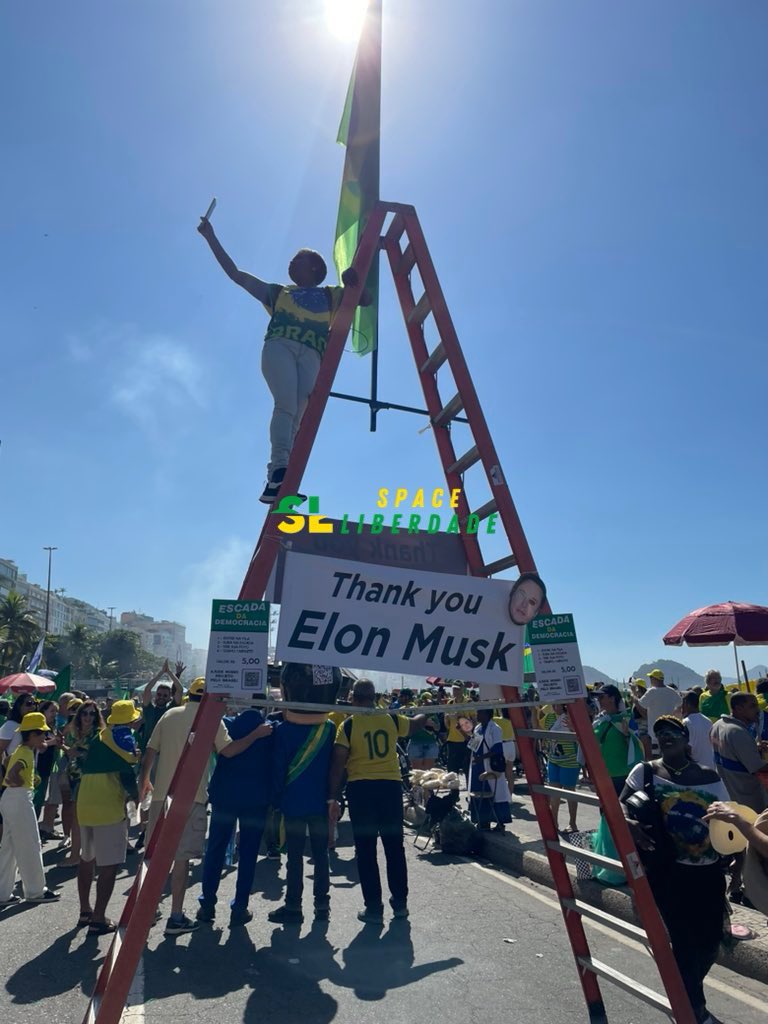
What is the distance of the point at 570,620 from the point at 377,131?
3465 mm

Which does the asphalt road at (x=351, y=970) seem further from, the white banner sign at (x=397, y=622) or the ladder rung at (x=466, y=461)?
the ladder rung at (x=466, y=461)

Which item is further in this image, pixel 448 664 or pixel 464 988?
pixel 464 988

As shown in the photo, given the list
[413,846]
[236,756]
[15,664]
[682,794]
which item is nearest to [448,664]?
[682,794]

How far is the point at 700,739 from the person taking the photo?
706cm

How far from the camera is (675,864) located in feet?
12.8

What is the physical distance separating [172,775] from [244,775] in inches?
23.4

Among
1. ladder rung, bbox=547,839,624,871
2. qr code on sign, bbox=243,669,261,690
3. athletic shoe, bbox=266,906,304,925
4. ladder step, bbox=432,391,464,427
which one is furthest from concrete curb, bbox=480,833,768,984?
ladder step, bbox=432,391,464,427

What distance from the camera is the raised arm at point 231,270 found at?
4.37m

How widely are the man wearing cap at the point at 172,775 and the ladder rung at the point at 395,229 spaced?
369cm

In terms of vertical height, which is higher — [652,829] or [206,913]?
[652,829]

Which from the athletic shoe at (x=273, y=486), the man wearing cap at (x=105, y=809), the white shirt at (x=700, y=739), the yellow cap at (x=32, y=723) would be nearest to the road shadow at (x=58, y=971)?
the man wearing cap at (x=105, y=809)

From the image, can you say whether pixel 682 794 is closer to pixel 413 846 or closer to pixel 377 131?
pixel 377 131

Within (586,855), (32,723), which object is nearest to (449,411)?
(586,855)

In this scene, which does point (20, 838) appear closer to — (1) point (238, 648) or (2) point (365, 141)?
(1) point (238, 648)
